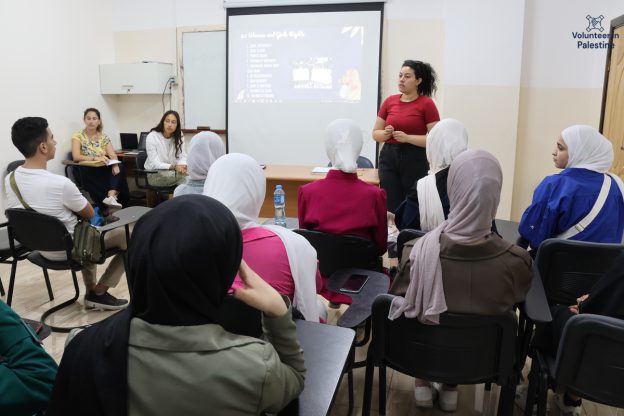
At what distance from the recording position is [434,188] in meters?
2.26

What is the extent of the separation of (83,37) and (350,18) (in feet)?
10.4

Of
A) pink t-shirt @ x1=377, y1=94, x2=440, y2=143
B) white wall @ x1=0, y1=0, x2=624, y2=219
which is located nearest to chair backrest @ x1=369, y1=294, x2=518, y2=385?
pink t-shirt @ x1=377, y1=94, x2=440, y2=143

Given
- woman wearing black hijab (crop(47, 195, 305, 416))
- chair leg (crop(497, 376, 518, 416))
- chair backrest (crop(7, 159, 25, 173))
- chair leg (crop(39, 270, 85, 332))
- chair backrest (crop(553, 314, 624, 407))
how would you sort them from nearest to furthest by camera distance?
1. woman wearing black hijab (crop(47, 195, 305, 416))
2. chair backrest (crop(553, 314, 624, 407))
3. chair leg (crop(497, 376, 518, 416))
4. chair leg (crop(39, 270, 85, 332))
5. chair backrest (crop(7, 159, 25, 173))

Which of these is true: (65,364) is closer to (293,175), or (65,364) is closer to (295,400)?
(295,400)

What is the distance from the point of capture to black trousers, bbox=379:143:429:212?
3600 mm

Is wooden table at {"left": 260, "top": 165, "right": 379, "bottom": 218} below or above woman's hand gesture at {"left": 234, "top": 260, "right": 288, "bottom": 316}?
below

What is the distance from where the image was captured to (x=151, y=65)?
565 centimetres

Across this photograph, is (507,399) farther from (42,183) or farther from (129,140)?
(129,140)

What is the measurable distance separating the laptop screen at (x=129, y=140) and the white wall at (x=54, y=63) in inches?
9.4

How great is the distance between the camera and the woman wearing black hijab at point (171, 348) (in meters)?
0.85

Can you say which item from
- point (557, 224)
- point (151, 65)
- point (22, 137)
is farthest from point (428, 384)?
point (151, 65)

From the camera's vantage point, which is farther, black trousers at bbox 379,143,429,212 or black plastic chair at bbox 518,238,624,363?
black trousers at bbox 379,143,429,212

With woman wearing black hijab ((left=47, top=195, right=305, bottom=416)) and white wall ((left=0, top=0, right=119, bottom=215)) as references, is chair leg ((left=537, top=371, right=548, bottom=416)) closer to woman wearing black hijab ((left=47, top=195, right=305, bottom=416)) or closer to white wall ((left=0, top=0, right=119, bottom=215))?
woman wearing black hijab ((left=47, top=195, right=305, bottom=416))

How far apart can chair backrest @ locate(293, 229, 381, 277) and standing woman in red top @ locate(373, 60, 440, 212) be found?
154 cm
